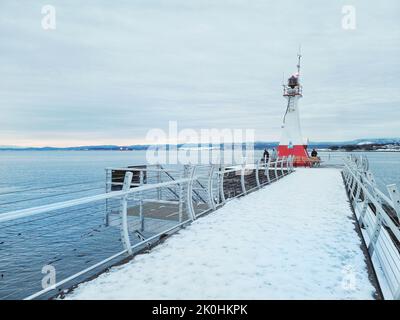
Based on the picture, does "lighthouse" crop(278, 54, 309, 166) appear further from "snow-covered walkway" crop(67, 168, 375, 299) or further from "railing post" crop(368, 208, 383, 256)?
"railing post" crop(368, 208, 383, 256)

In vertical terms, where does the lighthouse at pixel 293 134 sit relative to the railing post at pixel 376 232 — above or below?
above

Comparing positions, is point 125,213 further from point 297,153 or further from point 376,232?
point 297,153

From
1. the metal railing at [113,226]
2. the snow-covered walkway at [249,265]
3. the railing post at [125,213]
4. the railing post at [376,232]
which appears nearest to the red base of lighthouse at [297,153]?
the metal railing at [113,226]

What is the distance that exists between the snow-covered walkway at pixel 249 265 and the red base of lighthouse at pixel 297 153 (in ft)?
62.1

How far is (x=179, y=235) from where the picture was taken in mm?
5453

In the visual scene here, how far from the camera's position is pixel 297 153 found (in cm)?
2517

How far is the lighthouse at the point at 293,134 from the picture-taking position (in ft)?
82.3

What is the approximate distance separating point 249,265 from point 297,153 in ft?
74.1

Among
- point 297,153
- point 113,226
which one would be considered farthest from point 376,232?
point 297,153

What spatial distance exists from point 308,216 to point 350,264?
294 centimetres

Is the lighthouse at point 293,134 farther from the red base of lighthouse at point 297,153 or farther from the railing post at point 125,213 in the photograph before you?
the railing post at point 125,213

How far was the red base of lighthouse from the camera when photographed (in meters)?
25.1

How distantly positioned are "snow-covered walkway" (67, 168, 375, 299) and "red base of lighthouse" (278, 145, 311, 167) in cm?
1891
